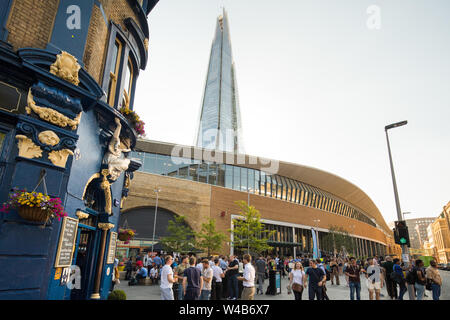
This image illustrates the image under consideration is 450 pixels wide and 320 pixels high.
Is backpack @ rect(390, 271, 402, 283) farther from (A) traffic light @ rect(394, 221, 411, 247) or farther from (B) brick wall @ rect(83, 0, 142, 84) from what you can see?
(B) brick wall @ rect(83, 0, 142, 84)

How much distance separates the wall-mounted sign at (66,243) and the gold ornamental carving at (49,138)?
1.86 m

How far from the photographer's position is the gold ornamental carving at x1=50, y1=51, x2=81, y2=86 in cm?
700

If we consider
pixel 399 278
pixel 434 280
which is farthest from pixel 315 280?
pixel 399 278

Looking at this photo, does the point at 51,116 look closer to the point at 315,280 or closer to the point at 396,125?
the point at 315,280

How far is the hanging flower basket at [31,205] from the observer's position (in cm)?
560

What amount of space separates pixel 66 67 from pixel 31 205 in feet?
11.9

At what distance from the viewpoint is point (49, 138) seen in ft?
21.7

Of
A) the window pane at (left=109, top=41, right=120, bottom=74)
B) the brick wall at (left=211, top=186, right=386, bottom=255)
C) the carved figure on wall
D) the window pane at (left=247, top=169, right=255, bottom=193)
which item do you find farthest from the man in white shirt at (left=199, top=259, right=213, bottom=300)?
the window pane at (left=247, top=169, right=255, bottom=193)

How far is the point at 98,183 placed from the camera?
9.04 metres

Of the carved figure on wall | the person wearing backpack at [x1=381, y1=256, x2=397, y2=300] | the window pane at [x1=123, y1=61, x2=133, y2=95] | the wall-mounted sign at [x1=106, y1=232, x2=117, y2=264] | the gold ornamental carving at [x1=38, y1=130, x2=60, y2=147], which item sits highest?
the window pane at [x1=123, y1=61, x2=133, y2=95]

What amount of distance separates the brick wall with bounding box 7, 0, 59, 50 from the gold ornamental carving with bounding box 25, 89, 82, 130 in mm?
1490

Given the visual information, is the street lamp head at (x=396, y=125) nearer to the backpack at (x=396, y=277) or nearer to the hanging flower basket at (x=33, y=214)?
the backpack at (x=396, y=277)

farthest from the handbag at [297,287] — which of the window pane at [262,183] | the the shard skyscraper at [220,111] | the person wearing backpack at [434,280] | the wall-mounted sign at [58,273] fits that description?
the the shard skyscraper at [220,111]
